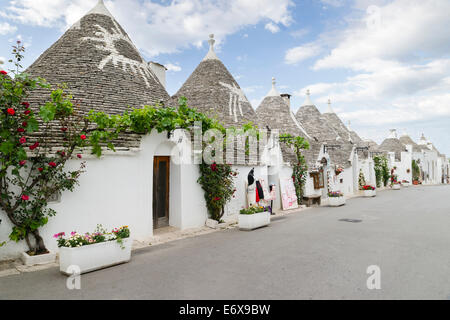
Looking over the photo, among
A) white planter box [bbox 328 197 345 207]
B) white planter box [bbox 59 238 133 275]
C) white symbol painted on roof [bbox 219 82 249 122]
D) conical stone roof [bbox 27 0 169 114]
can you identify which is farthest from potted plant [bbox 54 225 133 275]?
white planter box [bbox 328 197 345 207]

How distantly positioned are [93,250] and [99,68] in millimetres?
6791

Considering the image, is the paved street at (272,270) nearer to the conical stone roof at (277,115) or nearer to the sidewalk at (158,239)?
the sidewalk at (158,239)

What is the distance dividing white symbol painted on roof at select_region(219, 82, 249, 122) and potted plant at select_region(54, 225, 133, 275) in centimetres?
1004

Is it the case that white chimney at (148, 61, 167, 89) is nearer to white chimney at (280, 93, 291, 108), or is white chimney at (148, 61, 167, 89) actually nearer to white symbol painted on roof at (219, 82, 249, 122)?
white symbol painted on roof at (219, 82, 249, 122)

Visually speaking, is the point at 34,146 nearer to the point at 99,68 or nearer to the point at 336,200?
the point at 99,68

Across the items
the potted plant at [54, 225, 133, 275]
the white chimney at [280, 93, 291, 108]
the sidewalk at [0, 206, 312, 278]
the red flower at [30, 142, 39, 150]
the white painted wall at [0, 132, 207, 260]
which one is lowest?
the sidewalk at [0, 206, 312, 278]

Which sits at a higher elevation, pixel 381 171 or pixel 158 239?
pixel 381 171

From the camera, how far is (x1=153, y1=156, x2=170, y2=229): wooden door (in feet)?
32.3

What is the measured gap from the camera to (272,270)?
216 inches

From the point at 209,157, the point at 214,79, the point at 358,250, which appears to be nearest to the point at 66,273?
the point at 209,157

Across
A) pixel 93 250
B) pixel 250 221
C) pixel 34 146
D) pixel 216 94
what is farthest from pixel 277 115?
pixel 93 250

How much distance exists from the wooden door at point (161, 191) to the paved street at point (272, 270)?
2081 millimetres

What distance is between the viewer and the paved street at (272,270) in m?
4.48

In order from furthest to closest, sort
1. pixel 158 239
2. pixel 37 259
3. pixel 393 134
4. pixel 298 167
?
pixel 393 134, pixel 298 167, pixel 158 239, pixel 37 259
